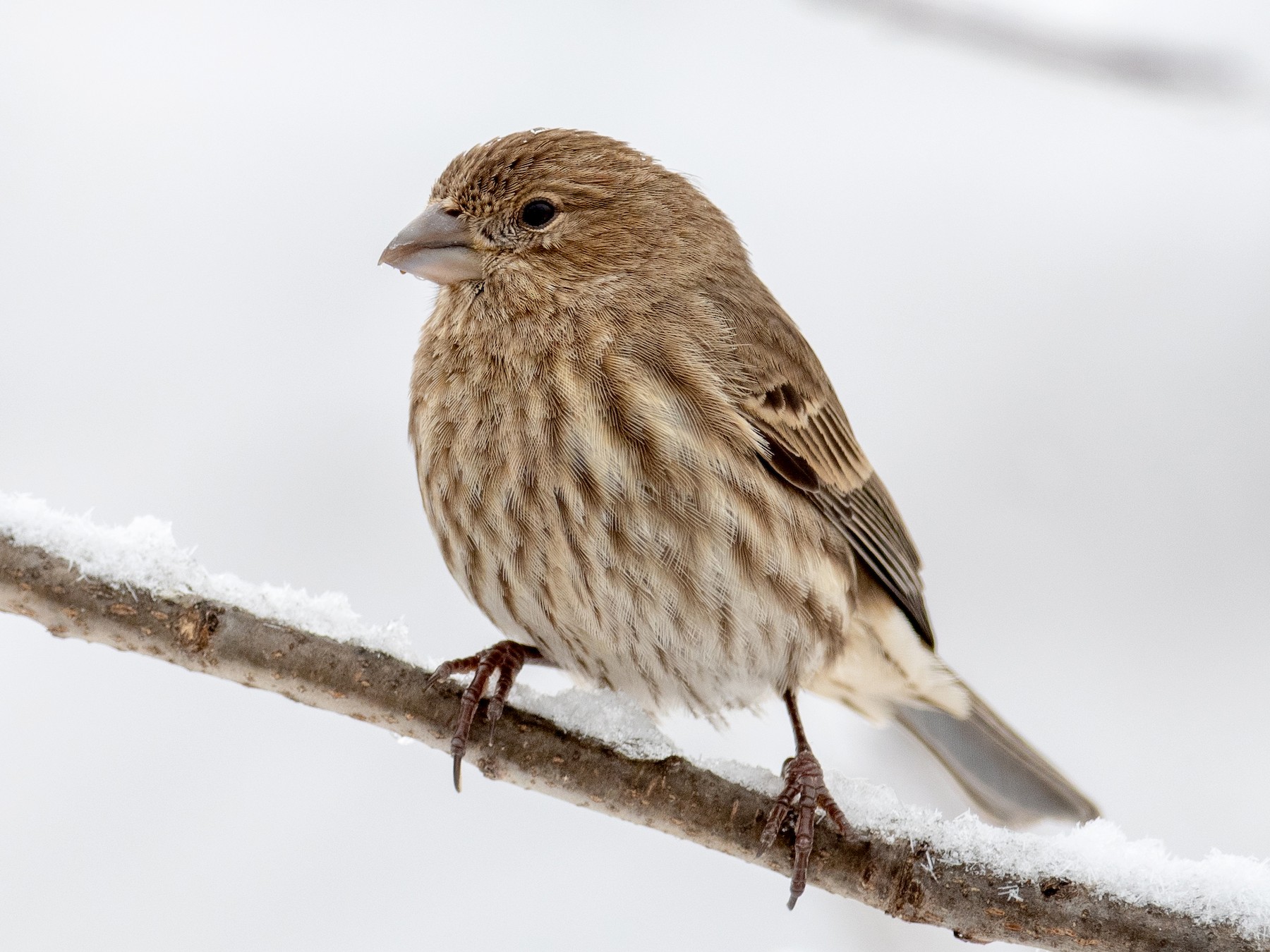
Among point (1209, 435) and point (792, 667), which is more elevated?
point (1209, 435)

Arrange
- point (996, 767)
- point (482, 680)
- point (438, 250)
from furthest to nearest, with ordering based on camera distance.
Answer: point (996, 767)
point (438, 250)
point (482, 680)

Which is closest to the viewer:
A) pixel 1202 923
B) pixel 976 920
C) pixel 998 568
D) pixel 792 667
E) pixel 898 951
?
pixel 1202 923

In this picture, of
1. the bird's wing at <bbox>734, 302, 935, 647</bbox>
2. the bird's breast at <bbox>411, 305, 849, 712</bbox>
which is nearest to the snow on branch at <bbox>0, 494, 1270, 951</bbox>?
the bird's breast at <bbox>411, 305, 849, 712</bbox>

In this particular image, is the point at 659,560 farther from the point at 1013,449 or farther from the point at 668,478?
the point at 1013,449

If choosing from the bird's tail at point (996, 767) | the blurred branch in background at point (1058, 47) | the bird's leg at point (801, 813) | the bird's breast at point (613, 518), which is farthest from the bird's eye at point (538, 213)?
the bird's tail at point (996, 767)

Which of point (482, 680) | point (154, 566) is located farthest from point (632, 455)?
point (154, 566)

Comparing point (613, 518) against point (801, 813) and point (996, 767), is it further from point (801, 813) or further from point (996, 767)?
point (996, 767)

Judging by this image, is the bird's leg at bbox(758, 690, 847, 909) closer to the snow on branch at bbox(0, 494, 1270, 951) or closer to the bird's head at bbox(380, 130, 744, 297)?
the snow on branch at bbox(0, 494, 1270, 951)

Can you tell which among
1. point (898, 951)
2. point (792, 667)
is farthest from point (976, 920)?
point (898, 951)
